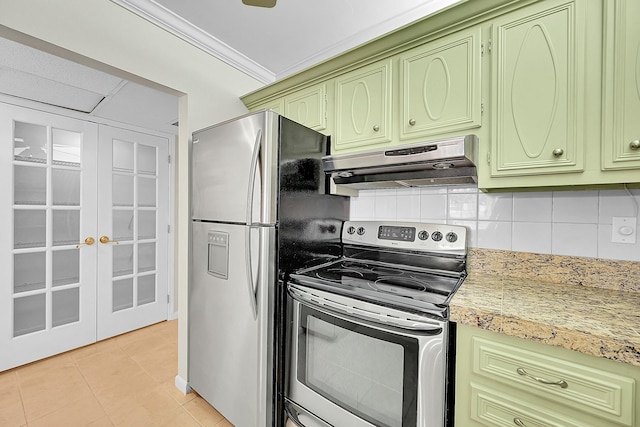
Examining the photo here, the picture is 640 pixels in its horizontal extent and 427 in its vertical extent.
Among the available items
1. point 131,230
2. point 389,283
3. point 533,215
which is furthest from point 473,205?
point 131,230

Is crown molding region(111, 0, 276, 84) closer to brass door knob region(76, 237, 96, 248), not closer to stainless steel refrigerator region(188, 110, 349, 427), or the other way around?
stainless steel refrigerator region(188, 110, 349, 427)

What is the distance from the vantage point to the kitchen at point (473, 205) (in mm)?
1274

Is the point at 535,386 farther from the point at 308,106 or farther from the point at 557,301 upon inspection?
the point at 308,106

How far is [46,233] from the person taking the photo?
245 centimetres

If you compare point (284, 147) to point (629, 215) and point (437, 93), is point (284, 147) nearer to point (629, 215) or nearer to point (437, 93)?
point (437, 93)

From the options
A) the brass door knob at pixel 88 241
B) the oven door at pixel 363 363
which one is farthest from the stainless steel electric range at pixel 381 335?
the brass door knob at pixel 88 241

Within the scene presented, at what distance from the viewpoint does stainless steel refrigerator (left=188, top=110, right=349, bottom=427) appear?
147cm

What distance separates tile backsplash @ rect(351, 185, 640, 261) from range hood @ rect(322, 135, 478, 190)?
124 mm

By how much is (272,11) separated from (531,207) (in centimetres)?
187

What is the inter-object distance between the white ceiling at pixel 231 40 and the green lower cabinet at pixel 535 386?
1848 millimetres

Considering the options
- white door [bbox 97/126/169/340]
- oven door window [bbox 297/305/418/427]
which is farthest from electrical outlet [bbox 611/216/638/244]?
white door [bbox 97/126/169/340]

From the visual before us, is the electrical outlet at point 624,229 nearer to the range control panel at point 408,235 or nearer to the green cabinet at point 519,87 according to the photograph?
the green cabinet at point 519,87

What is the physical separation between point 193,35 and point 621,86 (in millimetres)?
2306

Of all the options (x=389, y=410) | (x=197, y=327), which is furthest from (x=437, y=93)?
(x=197, y=327)
